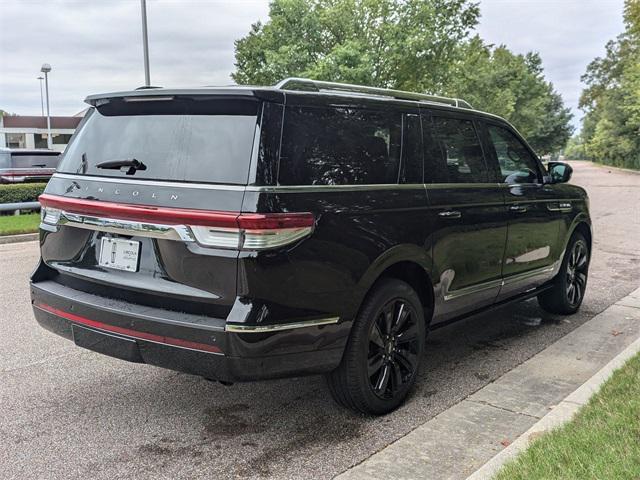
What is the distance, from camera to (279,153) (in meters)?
3.12

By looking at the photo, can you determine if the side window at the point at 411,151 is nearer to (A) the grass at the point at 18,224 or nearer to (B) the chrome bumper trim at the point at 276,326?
(B) the chrome bumper trim at the point at 276,326

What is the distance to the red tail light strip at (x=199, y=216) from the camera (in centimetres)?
291

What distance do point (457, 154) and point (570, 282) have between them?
253cm

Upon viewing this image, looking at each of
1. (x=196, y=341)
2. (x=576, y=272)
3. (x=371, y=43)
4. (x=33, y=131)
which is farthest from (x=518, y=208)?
(x=33, y=131)

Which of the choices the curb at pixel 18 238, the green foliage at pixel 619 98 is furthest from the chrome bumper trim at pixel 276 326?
the green foliage at pixel 619 98

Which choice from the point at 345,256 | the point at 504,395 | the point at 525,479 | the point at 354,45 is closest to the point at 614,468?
the point at 525,479

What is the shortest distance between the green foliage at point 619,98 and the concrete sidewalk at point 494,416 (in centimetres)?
3763

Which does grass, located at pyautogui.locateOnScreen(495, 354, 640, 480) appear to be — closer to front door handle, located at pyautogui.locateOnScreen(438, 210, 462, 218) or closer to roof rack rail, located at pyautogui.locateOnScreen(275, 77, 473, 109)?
front door handle, located at pyautogui.locateOnScreen(438, 210, 462, 218)

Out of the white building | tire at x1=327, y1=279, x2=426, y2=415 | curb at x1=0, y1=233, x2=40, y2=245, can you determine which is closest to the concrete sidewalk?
tire at x1=327, y1=279, x2=426, y2=415

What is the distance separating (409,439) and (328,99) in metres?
1.99

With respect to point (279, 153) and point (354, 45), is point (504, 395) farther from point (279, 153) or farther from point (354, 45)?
point (354, 45)

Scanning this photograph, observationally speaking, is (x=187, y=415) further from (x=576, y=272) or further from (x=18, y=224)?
(x=18, y=224)

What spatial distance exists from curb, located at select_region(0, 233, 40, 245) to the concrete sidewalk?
1000cm

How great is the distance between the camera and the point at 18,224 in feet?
43.2
